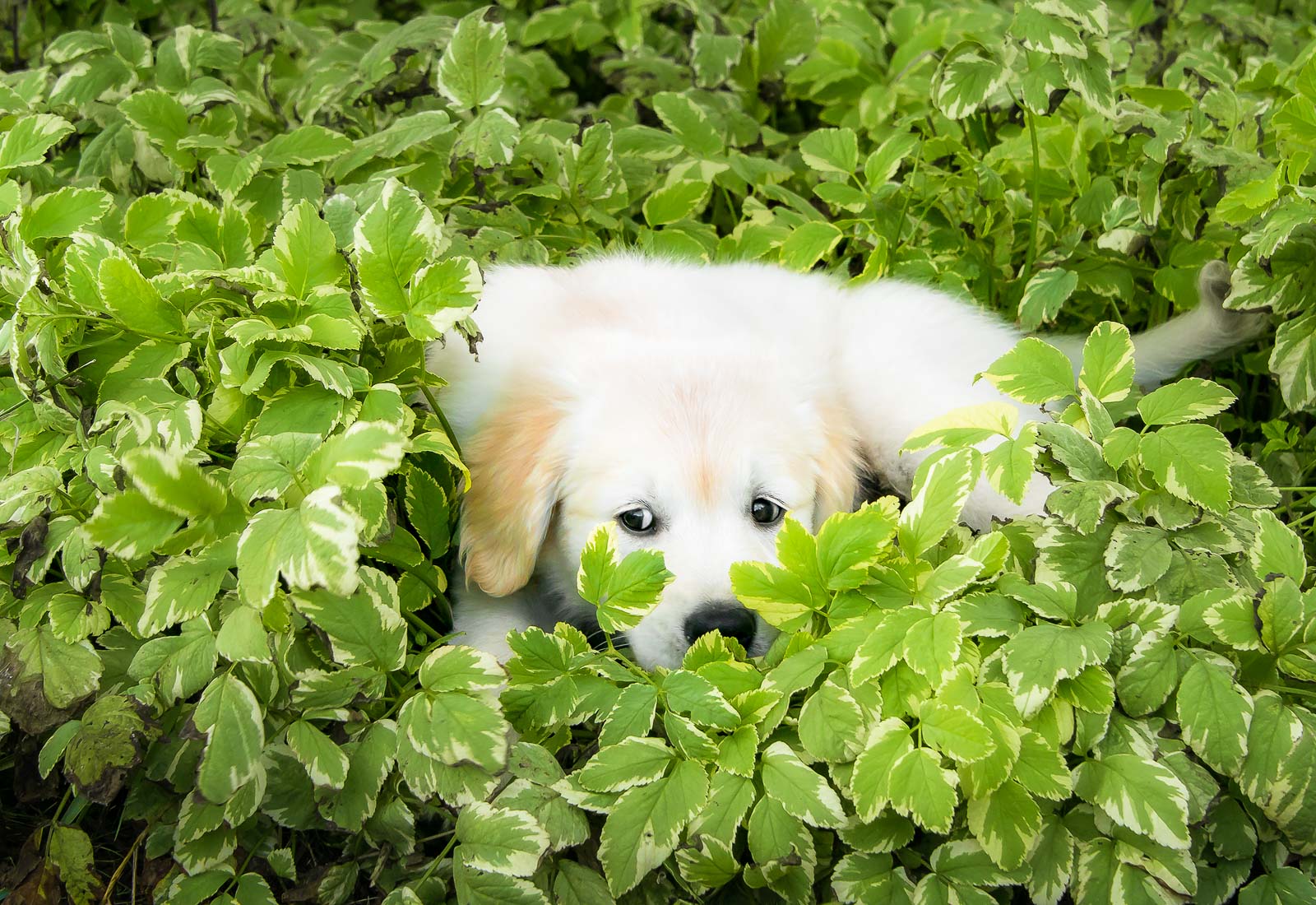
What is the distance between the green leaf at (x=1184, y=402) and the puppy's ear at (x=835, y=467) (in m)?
0.52

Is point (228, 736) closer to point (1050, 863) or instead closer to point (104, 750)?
point (104, 750)

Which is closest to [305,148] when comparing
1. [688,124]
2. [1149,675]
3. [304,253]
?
[304,253]

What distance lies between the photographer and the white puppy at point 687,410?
5.67ft

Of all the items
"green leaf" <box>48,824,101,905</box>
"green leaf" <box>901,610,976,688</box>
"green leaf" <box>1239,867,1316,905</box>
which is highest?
"green leaf" <box>901,610,976,688</box>

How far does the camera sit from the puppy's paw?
6.41 feet

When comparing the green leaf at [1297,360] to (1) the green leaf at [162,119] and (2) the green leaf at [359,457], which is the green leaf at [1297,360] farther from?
(1) the green leaf at [162,119]

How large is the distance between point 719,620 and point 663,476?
243 mm

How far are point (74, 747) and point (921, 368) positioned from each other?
1.49m

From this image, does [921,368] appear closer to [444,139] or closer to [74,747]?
[444,139]

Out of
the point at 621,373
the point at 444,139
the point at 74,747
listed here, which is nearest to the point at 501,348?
the point at 621,373

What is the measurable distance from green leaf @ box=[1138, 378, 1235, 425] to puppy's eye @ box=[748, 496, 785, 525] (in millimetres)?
585

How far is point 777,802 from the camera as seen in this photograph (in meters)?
1.32

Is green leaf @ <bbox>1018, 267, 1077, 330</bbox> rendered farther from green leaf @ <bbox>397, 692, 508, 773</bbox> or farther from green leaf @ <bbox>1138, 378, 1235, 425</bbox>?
green leaf @ <bbox>397, 692, 508, 773</bbox>

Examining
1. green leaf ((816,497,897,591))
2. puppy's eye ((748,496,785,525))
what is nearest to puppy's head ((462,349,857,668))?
puppy's eye ((748,496,785,525))
